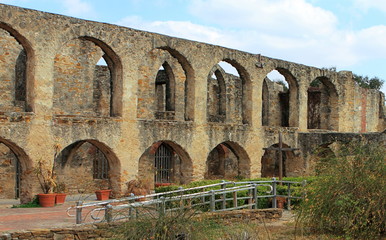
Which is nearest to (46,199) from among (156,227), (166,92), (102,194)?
(102,194)

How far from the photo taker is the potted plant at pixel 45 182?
43.8ft

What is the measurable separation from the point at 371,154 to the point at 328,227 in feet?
4.91

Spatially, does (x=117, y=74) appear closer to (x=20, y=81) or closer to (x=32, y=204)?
(x=32, y=204)

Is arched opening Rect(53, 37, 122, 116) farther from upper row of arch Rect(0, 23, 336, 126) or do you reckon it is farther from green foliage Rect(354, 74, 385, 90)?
green foliage Rect(354, 74, 385, 90)

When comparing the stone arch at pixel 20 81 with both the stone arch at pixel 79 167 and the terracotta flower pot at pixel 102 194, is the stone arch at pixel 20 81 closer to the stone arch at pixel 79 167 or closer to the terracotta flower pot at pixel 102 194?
the stone arch at pixel 79 167

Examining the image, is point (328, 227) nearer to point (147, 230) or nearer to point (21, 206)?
point (147, 230)

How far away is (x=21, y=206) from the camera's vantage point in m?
13.3

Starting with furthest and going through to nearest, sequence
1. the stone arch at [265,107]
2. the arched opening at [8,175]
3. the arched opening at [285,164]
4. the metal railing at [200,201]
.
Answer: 1. the stone arch at [265,107]
2. the arched opening at [285,164]
3. the arched opening at [8,175]
4. the metal railing at [200,201]

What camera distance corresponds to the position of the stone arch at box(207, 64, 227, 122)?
23219mm

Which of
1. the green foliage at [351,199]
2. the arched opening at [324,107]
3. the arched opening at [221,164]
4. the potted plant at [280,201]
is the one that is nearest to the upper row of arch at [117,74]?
the arched opening at [324,107]

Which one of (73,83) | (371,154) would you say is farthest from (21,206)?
(371,154)

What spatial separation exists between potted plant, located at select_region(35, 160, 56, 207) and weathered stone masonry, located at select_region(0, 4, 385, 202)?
0.19 metres

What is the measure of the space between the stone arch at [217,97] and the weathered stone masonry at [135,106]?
0.18 feet

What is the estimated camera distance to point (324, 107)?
78.7 ft
